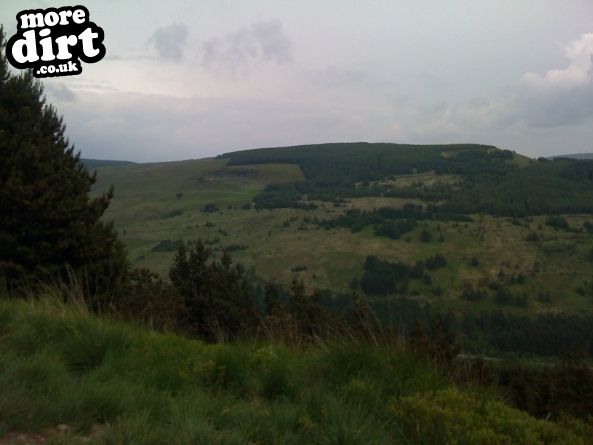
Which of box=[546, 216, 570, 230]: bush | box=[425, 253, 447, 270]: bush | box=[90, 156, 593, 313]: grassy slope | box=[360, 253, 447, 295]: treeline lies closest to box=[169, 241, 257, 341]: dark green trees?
box=[90, 156, 593, 313]: grassy slope

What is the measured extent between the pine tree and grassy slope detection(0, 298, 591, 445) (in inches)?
315

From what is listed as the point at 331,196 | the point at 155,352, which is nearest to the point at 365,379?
the point at 155,352

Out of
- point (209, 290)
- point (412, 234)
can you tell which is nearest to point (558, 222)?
point (412, 234)

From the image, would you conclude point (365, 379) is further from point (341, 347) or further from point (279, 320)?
point (279, 320)

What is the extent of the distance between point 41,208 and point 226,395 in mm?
11901

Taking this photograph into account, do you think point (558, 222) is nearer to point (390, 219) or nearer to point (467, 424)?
point (390, 219)

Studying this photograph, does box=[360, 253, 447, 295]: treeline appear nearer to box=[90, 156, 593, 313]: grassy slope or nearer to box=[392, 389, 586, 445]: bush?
box=[90, 156, 593, 313]: grassy slope

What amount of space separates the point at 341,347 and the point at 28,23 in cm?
719

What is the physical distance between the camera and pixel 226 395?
449 cm

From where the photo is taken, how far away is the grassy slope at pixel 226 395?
3.62 m

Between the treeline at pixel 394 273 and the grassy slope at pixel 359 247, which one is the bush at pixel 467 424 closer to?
the grassy slope at pixel 359 247

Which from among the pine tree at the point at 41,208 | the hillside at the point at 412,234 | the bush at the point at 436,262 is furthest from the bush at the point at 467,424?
the bush at the point at 436,262

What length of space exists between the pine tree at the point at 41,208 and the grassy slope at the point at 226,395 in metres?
8.00

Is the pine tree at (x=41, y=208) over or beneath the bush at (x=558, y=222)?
over
